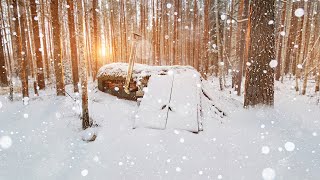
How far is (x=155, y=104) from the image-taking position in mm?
6195

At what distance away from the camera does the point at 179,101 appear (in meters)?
6.20

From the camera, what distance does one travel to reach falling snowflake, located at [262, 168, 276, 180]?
12.5 ft

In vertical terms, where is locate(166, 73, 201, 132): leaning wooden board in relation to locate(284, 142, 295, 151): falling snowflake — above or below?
above

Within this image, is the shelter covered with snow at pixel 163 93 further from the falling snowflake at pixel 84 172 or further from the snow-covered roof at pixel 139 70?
the falling snowflake at pixel 84 172

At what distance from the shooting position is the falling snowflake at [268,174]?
3.81 m

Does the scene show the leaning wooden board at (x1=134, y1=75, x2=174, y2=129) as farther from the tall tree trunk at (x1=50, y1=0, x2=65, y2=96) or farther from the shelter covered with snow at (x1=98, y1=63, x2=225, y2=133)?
Answer: the tall tree trunk at (x1=50, y1=0, x2=65, y2=96)

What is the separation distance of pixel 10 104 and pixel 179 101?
6.72 meters

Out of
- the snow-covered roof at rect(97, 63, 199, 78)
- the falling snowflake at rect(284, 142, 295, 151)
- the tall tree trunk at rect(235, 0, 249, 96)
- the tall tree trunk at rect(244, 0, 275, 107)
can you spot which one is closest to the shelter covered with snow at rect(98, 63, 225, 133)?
the snow-covered roof at rect(97, 63, 199, 78)

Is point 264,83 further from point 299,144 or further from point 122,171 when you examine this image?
point 122,171

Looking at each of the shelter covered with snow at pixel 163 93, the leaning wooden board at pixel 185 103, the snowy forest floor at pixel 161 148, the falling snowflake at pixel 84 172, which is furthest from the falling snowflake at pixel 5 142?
the leaning wooden board at pixel 185 103

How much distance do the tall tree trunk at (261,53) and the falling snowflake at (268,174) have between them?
2.99 meters

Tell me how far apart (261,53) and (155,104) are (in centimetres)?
362

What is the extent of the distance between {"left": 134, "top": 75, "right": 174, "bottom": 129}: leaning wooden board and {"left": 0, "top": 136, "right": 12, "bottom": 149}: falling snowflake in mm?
3179

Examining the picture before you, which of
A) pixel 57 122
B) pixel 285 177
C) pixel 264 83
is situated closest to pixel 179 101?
pixel 264 83
